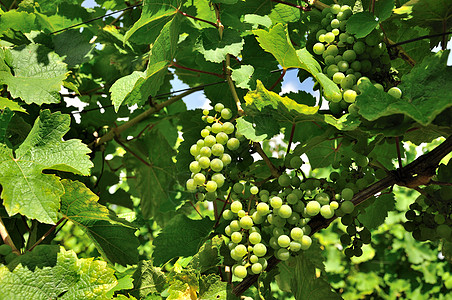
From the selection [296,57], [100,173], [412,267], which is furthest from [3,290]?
[412,267]

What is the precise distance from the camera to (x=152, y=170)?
197 centimetres

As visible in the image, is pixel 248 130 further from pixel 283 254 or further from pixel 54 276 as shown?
pixel 54 276

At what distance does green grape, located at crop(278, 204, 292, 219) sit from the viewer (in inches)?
34.5

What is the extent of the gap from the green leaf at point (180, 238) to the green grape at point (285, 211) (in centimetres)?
39

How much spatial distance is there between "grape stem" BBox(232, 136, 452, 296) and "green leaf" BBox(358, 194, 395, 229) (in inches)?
14.7

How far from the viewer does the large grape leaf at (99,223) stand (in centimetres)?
105

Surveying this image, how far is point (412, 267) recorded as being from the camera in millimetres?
4266

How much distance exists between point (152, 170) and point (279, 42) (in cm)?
118

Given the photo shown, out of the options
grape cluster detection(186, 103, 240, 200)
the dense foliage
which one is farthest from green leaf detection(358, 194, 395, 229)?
grape cluster detection(186, 103, 240, 200)

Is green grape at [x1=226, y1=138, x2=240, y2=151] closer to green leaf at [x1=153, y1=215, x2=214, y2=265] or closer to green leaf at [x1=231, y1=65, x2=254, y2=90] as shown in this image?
green leaf at [x1=231, y1=65, x2=254, y2=90]

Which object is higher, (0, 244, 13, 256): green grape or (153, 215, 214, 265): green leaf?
(0, 244, 13, 256): green grape

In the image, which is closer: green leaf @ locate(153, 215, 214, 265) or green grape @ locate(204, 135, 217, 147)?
green grape @ locate(204, 135, 217, 147)

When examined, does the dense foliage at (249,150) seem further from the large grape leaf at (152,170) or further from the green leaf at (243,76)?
the large grape leaf at (152,170)

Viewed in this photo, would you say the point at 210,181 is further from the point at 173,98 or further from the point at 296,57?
the point at 173,98
